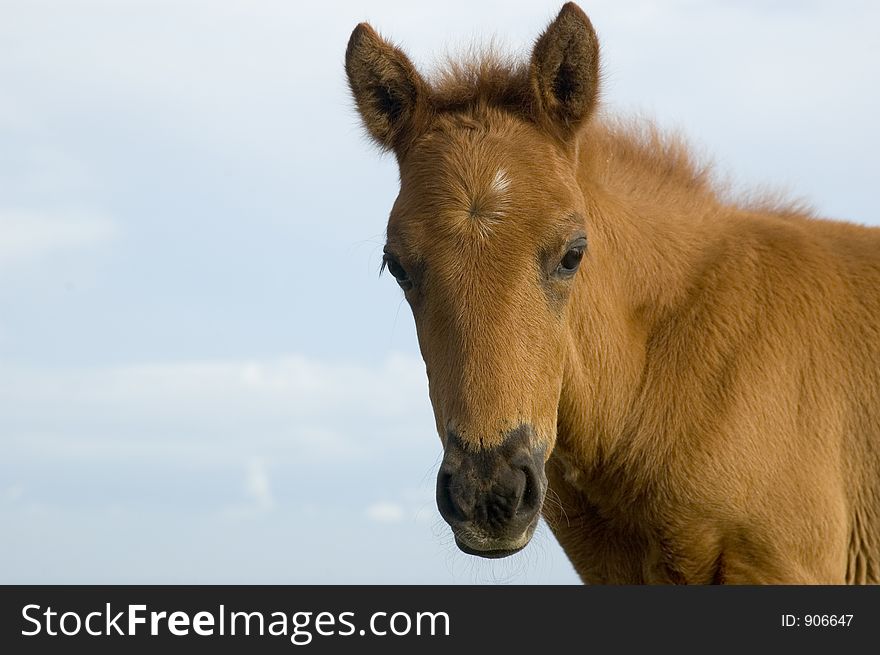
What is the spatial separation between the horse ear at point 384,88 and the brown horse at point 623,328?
11 mm

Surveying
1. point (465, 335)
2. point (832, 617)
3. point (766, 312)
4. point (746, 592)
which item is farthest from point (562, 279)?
point (832, 617)

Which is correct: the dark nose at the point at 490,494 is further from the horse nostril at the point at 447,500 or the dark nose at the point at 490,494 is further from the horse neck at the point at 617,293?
the horse neck at the point at 617,293

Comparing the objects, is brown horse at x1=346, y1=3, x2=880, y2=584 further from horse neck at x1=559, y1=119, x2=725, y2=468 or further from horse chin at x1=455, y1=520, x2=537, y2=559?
horse chin at x1=455, y1=520, x2=537, y2=559

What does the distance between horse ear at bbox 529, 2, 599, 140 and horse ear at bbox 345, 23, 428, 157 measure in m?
0.71

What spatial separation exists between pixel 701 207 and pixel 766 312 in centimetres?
97

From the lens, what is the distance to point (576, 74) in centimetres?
602

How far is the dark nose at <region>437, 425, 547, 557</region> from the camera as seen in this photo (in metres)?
4.80

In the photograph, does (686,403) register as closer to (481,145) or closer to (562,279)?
(562,279)

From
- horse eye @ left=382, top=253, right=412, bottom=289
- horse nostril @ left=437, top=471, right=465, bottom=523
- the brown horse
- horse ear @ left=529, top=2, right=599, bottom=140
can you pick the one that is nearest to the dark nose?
horse nostril @ left=437, top=471, right=465, bottom=523

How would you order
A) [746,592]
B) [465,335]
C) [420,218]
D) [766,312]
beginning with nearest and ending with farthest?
1. [465,335]
2. [420,218]
3. [746,592]
4. [766,312]

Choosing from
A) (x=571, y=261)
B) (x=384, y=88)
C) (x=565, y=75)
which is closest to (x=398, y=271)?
(x=571, y=261)

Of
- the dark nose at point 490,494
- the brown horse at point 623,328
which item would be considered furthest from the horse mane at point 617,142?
the dark nose at point 490,494

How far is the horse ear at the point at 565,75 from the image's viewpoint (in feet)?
19.5

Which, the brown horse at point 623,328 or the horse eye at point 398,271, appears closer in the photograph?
the brown horse at point 623,328
